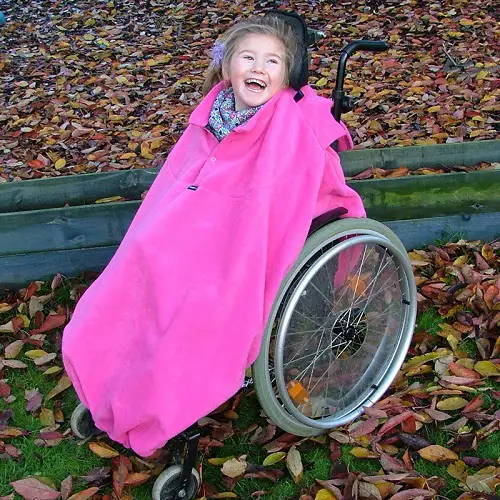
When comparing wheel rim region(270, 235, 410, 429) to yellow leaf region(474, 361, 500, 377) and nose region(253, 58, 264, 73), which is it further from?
nose region(253, 58, 264, 73)

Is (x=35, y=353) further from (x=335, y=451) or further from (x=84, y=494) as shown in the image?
(x=335, y=451)

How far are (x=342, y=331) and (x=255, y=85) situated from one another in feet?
3.08

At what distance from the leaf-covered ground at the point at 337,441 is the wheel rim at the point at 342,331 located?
0.36 ft

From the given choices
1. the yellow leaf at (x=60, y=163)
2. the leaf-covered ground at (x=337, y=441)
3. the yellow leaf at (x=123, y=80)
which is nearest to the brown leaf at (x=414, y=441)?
the leaf-covered ground at (x=337, y=441)

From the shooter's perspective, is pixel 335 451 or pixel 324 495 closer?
pixel 324 495

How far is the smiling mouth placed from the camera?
230 cm

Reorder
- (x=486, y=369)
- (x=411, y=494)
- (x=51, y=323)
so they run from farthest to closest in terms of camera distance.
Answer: (x=51, y=323) < (x=486, y=369) < (x=411, y=494)

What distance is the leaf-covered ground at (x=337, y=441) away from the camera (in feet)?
7.72

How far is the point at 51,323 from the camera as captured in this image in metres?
3.19

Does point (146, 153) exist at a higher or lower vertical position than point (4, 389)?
higher

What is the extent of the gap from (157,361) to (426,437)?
3.69 feet

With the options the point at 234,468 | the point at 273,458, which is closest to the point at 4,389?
the point at 234,468

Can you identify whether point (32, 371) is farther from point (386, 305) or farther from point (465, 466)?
point (465, 466)

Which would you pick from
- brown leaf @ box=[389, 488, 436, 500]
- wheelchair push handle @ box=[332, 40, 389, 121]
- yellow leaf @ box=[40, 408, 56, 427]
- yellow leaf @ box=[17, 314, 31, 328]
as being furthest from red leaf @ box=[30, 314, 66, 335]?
brown leaf @ box=[389, 488, 436, 500]
